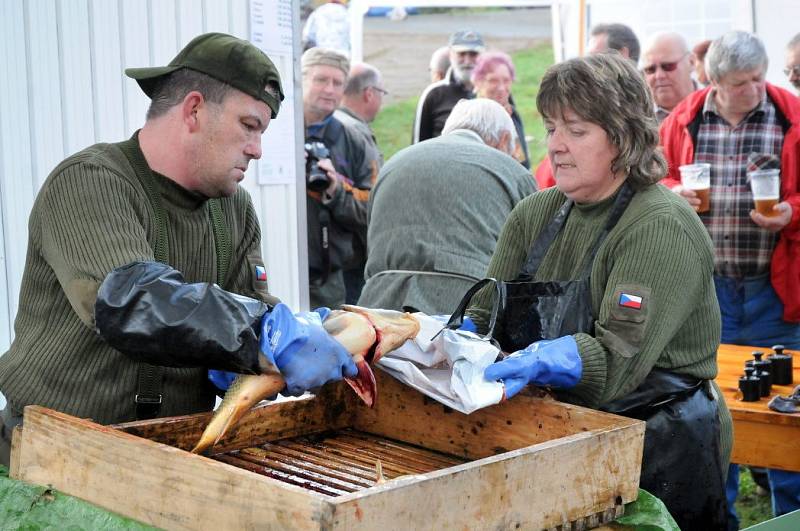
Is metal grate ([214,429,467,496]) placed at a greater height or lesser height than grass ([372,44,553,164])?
lesser

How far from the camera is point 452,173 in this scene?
14.5ft

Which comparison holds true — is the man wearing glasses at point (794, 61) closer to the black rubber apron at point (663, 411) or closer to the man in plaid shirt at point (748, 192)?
the man in plaid shirt at point (748, 192)

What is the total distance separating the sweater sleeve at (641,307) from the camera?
9.06 ft

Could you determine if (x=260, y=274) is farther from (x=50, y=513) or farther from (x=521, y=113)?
(x=521, y=113)

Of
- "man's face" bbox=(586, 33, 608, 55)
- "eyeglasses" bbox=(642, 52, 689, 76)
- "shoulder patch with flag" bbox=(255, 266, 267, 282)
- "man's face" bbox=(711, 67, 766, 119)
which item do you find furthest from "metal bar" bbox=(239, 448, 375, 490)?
"man's face" bbox=(586, 33, 608, 55)

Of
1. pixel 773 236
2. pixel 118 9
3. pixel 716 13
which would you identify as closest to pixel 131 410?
pixel 118 9

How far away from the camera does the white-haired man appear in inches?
172

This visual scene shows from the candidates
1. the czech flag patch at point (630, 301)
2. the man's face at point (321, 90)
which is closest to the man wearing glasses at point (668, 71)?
the man's face at point (321, 90)

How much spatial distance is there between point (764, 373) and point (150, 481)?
2883 millimetres

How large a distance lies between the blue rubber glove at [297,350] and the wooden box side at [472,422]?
57cm

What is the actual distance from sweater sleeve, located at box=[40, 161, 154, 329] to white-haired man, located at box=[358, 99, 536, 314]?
6.36 ft

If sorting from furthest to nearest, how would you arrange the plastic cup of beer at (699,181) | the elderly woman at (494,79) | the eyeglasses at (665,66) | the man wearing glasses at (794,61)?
the elderly woman at (494,79), the eyeglasses at (665,66), the man wearing glasses at (794,61), the plastic cup of beer at (699,181)

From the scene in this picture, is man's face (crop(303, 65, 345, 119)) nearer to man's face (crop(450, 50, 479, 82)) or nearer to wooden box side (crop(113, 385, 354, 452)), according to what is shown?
man's face (crop(450, 50, 479, 82))

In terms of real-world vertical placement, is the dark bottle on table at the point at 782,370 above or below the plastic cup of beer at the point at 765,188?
below
